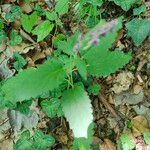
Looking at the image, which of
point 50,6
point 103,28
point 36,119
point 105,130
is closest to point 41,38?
point 50,6

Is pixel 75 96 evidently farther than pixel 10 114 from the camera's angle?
No

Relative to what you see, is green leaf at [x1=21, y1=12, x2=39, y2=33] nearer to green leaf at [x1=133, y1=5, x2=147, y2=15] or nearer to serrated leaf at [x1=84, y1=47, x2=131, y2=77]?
green leaf at [x1=133, y1=5, x2=147, y2=15]

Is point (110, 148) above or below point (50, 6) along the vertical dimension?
below

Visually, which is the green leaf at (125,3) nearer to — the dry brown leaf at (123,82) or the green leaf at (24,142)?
the dry brown leaf at (123,82)

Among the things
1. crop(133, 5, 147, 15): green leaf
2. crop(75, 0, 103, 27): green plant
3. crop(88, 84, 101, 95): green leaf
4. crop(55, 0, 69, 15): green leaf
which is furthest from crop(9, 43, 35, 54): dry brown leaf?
crop(133, 5, 147, 15): green leaf

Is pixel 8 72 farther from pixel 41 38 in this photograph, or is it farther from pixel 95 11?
pixel 95 11

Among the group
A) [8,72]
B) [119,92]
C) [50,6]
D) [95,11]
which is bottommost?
[119,92]
